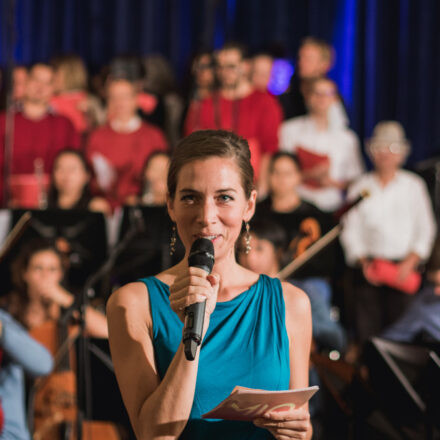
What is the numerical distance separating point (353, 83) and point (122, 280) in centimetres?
312


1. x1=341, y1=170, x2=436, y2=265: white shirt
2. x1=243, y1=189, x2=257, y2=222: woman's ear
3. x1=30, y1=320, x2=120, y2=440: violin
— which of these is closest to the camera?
x1=243, y1=189, x2=257, y2=222: woman's ear

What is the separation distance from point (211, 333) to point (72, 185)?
308 centimetres

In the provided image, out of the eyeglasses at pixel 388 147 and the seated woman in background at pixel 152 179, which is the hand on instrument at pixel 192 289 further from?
the eyeglasses at pixel 388 147

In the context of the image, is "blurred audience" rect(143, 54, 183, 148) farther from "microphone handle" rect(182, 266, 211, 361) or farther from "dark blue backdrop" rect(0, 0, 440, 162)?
"microphone handle" rect(182, 266, 211, 361)

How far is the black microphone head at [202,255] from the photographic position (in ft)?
4.69

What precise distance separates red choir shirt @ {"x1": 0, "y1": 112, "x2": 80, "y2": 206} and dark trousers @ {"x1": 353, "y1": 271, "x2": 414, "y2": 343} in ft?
7.03

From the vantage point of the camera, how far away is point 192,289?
4.61 feet

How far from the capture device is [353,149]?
521 centimetres

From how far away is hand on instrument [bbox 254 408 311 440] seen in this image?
1546 millimetres

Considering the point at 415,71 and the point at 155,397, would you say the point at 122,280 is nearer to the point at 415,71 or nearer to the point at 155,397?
the point at 155,397

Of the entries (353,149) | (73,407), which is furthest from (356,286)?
(73,407)

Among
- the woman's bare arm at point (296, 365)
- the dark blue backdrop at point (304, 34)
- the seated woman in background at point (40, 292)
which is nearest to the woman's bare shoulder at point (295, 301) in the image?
the woman's bare arm at point (296, 365)

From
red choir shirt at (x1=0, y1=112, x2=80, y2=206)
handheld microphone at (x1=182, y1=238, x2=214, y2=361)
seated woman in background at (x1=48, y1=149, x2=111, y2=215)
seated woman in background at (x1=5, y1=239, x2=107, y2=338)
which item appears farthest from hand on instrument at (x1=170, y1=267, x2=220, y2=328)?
red choir shirt at (x1=0, y1=112, x2=80, y2=206)

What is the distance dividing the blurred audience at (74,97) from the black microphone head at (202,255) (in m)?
3.92
